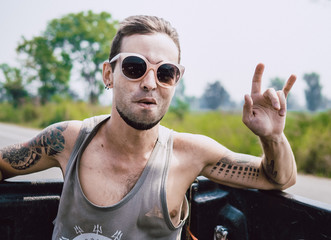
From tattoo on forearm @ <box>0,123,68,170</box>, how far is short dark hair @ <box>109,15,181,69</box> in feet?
1.88

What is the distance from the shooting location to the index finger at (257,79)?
1.58 metres

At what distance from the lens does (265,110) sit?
1.63 m

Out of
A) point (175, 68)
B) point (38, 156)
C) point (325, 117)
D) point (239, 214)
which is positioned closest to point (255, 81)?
point (175, 68)

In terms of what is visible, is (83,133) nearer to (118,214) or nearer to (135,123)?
(135,123)

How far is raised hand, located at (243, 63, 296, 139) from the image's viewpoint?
1.56 metres

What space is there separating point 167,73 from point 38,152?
93 centimetres

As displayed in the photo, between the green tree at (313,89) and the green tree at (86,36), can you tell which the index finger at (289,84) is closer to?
the green tree at (86,36)

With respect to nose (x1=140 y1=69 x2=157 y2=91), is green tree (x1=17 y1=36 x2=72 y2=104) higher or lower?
lower

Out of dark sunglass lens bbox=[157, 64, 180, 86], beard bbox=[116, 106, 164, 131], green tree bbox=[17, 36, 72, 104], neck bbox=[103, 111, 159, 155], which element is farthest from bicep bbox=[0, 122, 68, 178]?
green tree bbox=[17, 36, 72, 104]

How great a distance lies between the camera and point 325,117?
26.5 ft

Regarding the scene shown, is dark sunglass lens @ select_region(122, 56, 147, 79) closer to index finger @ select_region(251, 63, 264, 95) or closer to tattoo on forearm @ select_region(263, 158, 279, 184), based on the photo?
index finger @ select_region(251, 63, 264, 95)

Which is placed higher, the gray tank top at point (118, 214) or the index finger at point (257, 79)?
the index finger at point (257, 79)

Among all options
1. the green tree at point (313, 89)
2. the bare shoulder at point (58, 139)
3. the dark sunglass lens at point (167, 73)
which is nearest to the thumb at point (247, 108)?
the dark sunglass lens at point (167, 73)

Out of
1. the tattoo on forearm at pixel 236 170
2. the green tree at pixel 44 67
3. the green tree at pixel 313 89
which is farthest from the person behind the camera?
the green tree at pixel 313 89
